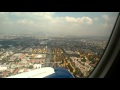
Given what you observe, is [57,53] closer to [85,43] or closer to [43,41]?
[43,41]
